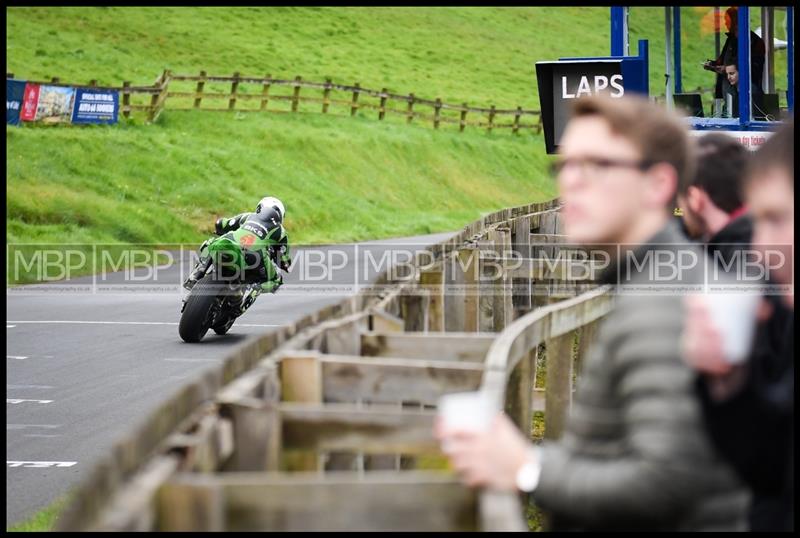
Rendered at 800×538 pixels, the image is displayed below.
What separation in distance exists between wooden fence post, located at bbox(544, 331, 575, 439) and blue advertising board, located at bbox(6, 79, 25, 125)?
103 ft

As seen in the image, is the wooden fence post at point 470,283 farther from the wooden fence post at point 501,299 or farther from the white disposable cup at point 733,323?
the white disposable cup at point 733,323

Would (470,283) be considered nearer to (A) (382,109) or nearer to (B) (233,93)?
(B) (233,93)

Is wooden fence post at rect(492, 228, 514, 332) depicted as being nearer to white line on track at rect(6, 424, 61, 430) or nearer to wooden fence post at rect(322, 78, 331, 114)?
white line on track at rect(6, 424, 61, 430)

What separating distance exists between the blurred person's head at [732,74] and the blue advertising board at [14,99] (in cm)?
2336

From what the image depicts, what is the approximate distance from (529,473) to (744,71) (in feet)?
47.6

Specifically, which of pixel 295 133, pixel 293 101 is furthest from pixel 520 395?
pixel 293 101

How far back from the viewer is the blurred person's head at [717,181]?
5.52 meters

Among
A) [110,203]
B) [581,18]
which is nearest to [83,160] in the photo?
[110,203]

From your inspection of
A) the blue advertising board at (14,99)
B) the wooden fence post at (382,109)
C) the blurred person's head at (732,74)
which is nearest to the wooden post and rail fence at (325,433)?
the blurred person's head at (732,74)

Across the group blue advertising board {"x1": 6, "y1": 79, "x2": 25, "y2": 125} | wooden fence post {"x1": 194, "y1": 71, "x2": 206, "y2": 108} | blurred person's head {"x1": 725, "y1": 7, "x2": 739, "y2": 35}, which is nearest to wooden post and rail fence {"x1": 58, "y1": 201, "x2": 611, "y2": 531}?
blurred person's head {"x1": 725, "y1": 7, "x2": 739, "y2": 35}

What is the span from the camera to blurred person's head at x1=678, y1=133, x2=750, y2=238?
18.1ft

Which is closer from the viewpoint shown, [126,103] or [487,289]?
[487,289]

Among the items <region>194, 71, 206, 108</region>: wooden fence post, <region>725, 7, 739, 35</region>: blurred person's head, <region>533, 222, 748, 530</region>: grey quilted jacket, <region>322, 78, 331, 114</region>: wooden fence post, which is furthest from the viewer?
<region>322, 78, 331, 114</region>: wooden fence post

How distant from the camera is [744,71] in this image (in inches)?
673
